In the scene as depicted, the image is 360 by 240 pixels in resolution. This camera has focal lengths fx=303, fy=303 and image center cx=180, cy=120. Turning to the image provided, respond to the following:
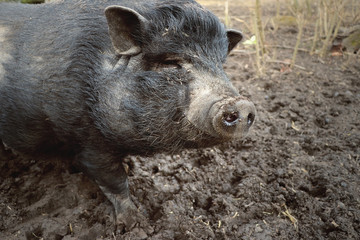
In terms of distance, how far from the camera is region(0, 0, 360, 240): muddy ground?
2.51 metres

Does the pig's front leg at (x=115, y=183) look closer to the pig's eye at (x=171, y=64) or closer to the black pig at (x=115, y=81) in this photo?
the black pig at (x=115, y=81)

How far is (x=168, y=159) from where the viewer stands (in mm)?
3195

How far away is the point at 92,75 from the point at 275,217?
6.22 ft

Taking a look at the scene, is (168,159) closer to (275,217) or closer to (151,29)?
(275,217)

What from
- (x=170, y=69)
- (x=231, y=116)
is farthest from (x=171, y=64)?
(x=231, y=116)

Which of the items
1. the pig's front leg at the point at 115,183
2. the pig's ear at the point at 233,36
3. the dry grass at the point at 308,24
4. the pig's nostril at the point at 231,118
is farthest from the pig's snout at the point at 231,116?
the dry grass at the point at 308,24

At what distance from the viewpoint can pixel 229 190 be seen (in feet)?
9.60

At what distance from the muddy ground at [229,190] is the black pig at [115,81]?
52 cm

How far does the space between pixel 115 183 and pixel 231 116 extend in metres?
1.35

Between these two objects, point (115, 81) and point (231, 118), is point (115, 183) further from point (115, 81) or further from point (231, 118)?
point (231, 118)

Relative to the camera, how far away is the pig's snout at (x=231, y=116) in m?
1.67

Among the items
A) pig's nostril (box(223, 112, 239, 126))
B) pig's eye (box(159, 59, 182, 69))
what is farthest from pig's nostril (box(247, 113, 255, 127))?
pig's eye (box(159, 59, 182, 69))

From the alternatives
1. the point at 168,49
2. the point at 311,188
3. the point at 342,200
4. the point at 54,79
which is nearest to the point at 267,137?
the point at 311,188

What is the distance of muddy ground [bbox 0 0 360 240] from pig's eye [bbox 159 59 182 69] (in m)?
0.97
